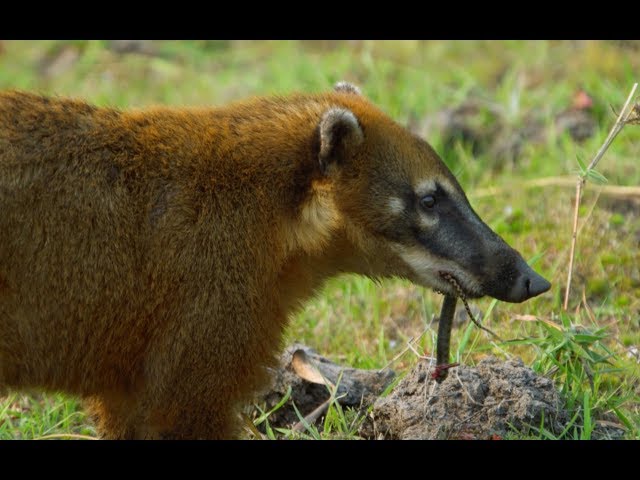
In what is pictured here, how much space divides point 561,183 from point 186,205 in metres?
4.00

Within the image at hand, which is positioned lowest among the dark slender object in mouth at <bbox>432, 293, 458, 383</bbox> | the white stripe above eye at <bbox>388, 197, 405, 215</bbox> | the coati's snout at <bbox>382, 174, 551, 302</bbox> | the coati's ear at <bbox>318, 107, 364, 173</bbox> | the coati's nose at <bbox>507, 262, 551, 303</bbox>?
the dark slender object in mouth at <bbox>432, 293, 458, 383</bbox>

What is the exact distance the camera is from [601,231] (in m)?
8.12

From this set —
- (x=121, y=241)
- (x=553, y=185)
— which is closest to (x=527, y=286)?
(x=121, y=241)

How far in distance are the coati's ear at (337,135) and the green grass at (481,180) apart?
1.04 metres

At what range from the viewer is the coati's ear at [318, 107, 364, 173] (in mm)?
5332

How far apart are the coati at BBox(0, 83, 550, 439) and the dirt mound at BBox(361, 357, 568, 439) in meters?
0.52

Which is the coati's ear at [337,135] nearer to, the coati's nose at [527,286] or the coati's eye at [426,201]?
the coati's eye at [426,201]

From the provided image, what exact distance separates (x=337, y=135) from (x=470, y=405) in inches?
65.0

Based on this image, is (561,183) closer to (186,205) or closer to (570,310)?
(570,310)

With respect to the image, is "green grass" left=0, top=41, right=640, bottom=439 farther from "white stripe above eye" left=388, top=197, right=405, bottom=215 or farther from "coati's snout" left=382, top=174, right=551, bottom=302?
"white stripe above eye" left=388, top=197, right=405, bottom=215

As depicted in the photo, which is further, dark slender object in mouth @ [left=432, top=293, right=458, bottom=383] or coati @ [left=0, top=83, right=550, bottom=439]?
dark slender object in mouth @ [left=432, top=293, right=458, bottom=383]

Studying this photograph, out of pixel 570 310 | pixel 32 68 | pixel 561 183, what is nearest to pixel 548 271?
pixel 570 310

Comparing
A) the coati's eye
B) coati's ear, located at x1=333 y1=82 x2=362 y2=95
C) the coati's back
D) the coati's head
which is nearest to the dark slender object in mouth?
the coati's head

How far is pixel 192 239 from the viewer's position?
516 centimetres
